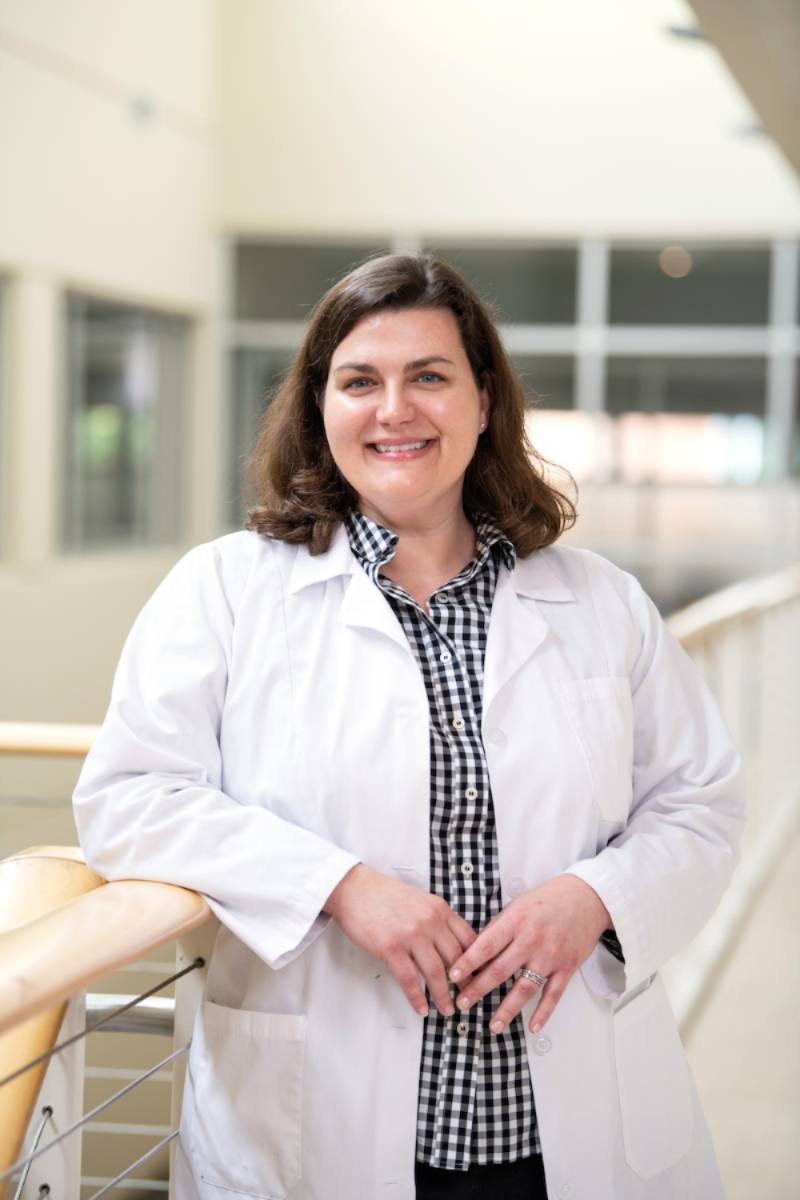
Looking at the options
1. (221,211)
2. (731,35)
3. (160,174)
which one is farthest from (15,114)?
(731,35)

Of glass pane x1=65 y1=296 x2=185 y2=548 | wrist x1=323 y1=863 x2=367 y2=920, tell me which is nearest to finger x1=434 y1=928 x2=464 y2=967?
wrist x1=323 y1=863 x2=367 y2=920

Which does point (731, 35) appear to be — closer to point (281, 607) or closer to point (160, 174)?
point (281, 607)

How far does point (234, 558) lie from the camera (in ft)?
5.84

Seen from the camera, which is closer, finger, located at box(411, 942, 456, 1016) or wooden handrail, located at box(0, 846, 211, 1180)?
wooden handrail, located at box(0, 846, 211, 1180)

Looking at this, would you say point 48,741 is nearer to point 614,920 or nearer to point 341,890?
point 341,890

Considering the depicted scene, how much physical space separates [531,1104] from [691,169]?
9339 mm

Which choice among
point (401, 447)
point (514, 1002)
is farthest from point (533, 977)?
point (401, 447)

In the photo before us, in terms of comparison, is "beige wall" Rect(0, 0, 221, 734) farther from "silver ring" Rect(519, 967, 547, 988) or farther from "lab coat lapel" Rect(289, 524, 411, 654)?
"silver ring" Rect(519, 967, 547, 988)

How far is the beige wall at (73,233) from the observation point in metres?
7.99

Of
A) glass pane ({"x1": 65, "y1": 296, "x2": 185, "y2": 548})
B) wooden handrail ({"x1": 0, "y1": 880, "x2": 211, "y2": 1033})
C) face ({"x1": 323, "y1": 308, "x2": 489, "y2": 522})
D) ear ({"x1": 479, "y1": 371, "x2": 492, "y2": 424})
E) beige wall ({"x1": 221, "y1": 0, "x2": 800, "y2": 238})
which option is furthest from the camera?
beige wall ({"x1": 221, "y1": 0, "x2": 800, "y2": 238})

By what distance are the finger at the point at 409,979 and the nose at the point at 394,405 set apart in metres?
0.62

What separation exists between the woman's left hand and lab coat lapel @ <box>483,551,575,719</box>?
0.23 meters

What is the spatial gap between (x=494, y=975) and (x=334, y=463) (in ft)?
2.29

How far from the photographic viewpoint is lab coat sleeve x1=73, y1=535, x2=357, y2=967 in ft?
5.10
